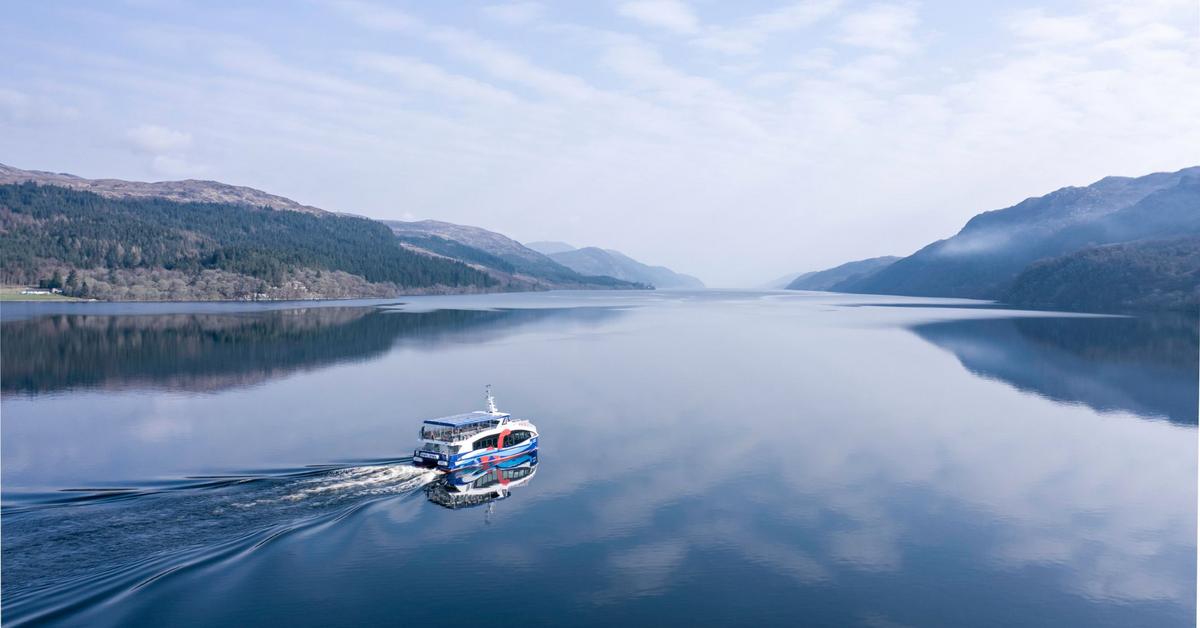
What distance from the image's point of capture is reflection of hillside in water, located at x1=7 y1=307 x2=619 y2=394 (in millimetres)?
67812

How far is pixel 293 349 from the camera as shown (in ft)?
300

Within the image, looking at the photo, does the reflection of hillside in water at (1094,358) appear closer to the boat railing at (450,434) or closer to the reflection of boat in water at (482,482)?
the reflection of boat in water at (482,482)

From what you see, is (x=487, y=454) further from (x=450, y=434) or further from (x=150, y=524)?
(x=150, y=524)

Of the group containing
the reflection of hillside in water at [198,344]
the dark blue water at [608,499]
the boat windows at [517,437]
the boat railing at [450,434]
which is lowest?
the dark blue water at [608,499]

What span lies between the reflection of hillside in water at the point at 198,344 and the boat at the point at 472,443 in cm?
3336

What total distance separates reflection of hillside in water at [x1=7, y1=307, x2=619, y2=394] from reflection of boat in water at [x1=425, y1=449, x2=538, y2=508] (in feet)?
118

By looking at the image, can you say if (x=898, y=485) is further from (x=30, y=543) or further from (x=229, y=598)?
(x=30, y=543)

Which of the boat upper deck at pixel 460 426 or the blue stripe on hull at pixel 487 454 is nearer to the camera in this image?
the blue stripe on hull at pixel 487 454

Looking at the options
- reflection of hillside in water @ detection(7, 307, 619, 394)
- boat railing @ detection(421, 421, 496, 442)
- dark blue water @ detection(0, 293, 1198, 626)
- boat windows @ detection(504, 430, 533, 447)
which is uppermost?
reflection of hillside in water @ detection(7, 307, 619, 394)

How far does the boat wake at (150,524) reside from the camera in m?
24.4

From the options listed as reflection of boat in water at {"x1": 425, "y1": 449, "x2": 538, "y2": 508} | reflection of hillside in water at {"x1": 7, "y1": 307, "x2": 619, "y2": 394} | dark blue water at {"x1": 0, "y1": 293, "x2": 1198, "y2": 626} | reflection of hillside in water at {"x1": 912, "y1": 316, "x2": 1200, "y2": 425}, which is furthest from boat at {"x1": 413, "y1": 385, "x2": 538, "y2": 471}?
reflection of hillside in water at {"x1": 912, "y1": 316, "x2": 1200, "y2": 425}

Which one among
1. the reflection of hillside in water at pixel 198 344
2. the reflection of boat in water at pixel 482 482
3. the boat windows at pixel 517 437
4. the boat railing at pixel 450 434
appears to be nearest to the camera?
the reflection of boat in water at pixel 482 482

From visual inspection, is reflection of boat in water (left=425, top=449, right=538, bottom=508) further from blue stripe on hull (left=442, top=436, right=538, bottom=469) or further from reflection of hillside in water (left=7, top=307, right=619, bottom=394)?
reflection of hillside in water (left=7, top=307, right=619, bottom=394)

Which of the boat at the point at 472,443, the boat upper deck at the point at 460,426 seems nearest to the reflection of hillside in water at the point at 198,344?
the boat upper deck at the point at 460,426
